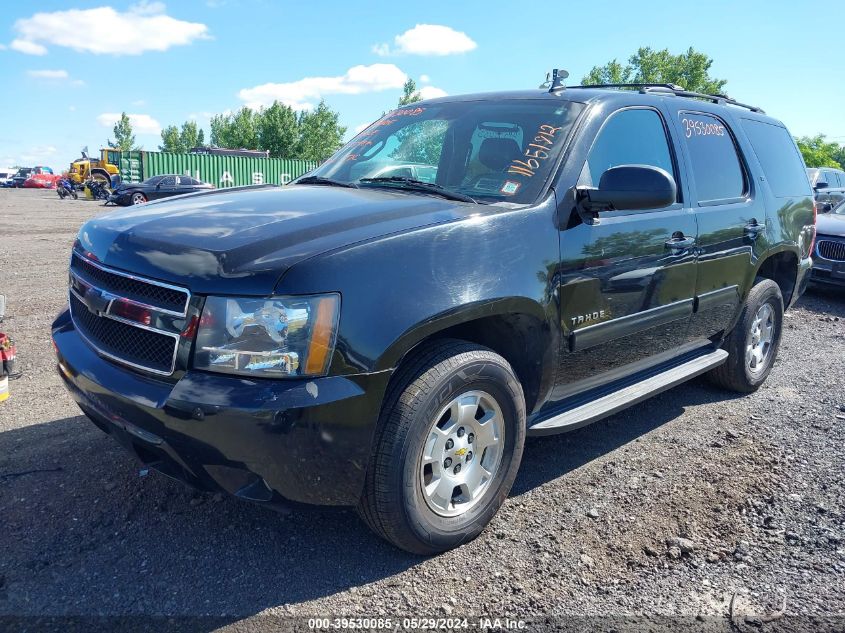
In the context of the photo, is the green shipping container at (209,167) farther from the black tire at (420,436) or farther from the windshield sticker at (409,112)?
the black tire at (420,436)

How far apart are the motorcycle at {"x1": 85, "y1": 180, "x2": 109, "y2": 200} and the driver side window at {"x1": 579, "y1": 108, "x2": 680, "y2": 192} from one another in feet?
114

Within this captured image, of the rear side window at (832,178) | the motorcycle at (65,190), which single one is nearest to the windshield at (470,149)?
the rear side window at (832,178)

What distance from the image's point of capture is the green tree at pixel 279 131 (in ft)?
181

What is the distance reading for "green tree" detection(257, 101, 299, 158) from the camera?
55.3 metres

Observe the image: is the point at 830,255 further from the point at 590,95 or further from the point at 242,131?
the point at 242,131

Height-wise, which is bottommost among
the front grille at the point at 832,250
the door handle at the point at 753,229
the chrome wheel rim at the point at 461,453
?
the chrome wheel rim at the point at 461,453

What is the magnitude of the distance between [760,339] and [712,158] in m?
1.59

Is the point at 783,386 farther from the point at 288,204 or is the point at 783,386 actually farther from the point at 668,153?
the point at 288,204

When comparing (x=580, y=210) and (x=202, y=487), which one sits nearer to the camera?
(x=202, y=487)

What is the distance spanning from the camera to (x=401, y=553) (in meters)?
2.85

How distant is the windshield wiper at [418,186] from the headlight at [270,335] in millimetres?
1127

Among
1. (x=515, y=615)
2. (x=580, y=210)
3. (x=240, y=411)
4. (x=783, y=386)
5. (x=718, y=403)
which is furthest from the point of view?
(x=783, y=386)

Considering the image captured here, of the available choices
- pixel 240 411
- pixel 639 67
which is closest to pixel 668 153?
pixel 240 411

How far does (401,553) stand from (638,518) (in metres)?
1.18
